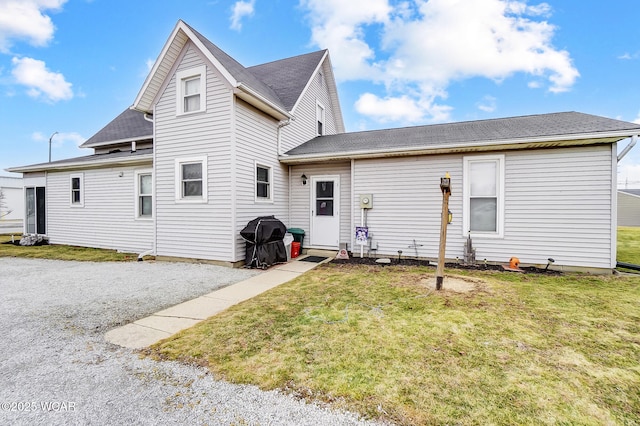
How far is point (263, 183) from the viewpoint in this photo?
8.00m

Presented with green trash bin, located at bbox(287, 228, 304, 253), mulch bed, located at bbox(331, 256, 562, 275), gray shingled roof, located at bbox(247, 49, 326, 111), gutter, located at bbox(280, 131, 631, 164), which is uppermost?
gray shingled roof, located at bbox(247, 49, 326, 111)

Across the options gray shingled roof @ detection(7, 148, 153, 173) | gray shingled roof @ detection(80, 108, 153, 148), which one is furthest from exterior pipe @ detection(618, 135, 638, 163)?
gray shingled roof @ detection(80, 108, 153, 148)

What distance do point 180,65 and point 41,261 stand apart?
6.78 meters

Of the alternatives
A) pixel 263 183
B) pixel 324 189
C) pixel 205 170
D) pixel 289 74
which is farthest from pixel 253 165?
pixel 289 74

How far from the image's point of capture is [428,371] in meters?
2.36

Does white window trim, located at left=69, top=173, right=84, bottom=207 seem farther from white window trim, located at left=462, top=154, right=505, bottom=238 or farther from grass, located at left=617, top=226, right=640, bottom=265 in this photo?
grass, located at left=617, top=226, right=640, bottom=265

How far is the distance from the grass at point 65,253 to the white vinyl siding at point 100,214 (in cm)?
36

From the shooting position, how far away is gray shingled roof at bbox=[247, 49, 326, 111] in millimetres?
9664

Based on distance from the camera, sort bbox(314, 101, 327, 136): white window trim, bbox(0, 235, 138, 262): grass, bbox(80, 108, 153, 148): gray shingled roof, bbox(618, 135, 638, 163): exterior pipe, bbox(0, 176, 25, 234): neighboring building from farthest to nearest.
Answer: bbox(0, 176, 25, 234): neighboring building < bbox(80, 108, 153, 148): gray shingled roof < bbox(314, 101, 327, 136): white window trim < bbox(0, 235, 138, 262): grass < bbox(618, 135, 638, 163): exterior pipe

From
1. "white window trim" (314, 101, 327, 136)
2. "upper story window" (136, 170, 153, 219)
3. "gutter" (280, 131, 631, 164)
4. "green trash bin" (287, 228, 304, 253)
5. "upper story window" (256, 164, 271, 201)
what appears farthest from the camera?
"white window trim" (314, 101, 327, 136)

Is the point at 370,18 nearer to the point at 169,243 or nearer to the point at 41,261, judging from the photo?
the point at 169,243

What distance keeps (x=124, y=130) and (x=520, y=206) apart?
1567cm

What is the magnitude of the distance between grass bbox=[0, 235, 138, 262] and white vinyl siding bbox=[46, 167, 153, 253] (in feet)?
1.18

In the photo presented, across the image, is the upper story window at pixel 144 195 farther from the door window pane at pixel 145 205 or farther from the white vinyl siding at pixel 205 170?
the white vinyl siding at pixel 205 170
